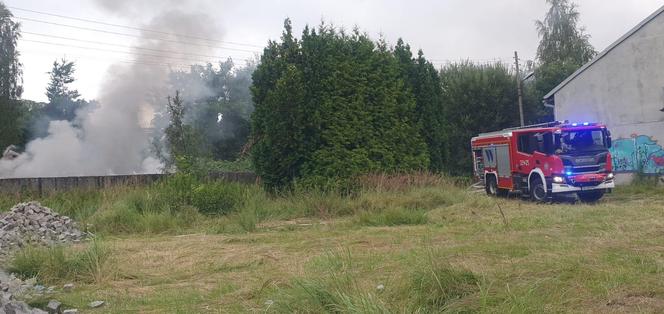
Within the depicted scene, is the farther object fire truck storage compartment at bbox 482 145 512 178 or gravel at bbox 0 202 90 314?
fire truck storage compartment at bbox 482 145 512 178

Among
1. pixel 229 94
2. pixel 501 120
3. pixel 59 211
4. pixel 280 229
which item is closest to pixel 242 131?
pixel 229 94

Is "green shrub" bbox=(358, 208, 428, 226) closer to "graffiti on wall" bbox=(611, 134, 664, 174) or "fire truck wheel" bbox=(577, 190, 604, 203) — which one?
"fire truck wheel" bbox=(577, 190, 604, 203)

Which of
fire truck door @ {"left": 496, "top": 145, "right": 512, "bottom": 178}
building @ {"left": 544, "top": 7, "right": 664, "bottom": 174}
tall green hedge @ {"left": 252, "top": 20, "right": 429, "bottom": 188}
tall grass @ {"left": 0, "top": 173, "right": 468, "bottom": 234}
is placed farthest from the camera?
building @ {"left": 544, "top": 7, "right": 664, "bottom": 174}

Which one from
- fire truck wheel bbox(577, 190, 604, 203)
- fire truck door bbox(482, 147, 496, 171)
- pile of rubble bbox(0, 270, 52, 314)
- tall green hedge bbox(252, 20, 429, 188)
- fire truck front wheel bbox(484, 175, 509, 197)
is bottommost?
fire truck wheel bbox(577, 190, 604, 203)

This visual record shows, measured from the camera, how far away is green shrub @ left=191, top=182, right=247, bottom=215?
50.1ft

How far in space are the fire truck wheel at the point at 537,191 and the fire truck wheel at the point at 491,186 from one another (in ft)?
7.73

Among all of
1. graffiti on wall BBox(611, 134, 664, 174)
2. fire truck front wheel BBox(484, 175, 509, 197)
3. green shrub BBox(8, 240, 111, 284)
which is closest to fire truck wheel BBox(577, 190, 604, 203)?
fire truck front wheel BBox(484, 175, 509, 197)

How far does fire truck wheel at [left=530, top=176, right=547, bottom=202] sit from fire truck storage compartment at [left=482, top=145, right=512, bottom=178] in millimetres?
1224

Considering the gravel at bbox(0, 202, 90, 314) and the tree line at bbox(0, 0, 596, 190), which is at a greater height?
the tree line at bbox(0, 0, 596, 190)

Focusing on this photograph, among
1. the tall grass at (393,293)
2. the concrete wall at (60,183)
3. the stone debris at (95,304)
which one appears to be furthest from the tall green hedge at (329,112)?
the tall grass at (393,293)

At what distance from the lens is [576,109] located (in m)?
25.4

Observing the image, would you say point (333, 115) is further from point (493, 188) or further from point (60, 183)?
point (60, 183)

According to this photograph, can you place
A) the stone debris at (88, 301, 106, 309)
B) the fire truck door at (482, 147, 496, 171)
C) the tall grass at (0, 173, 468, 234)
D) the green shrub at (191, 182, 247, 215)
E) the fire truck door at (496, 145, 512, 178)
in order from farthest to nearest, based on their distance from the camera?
the fire truck door at (482, 147, 496, 171)
the fire truck door at (496, 145, 512, 178)
the green shrub at (191, 182, 247, 215)
the tall grass at (0, 173, 468, 234)
the stone debris at (88, 301, 106, 309)

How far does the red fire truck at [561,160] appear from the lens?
56.3 feet
